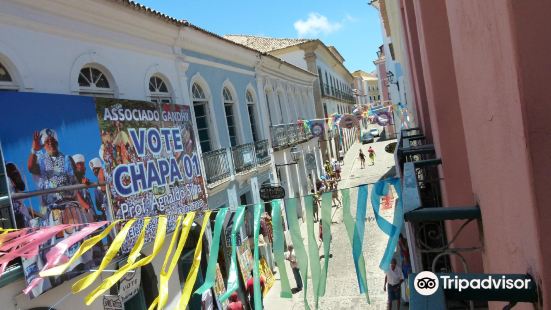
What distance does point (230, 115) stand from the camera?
13469 millimetres

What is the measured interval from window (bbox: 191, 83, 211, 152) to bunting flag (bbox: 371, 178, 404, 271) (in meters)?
7.49

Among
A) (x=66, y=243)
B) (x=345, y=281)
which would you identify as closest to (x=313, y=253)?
(x=66, y=243)

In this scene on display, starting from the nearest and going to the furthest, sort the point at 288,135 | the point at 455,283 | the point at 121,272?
1. the point at 455,283
2. the point at 121,272
3. the point at 288,135

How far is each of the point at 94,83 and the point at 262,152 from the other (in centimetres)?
786

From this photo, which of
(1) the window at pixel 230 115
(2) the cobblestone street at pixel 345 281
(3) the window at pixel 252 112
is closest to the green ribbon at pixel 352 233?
(2) the cobblestone street at pixel 345 281

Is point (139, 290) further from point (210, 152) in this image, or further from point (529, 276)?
point (529, 276)

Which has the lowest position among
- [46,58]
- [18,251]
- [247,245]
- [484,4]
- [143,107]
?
[247,245]

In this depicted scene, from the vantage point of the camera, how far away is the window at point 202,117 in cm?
1130

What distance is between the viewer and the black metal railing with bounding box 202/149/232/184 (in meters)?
10.6

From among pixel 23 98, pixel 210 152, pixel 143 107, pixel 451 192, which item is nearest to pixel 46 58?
pixel 23 98

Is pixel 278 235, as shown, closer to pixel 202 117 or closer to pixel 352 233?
pixel 352 233

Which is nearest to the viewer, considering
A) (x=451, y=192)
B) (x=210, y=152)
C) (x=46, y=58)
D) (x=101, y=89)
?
(x=451, y=192)

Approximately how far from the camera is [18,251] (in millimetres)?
4469

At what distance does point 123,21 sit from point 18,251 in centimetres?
499
